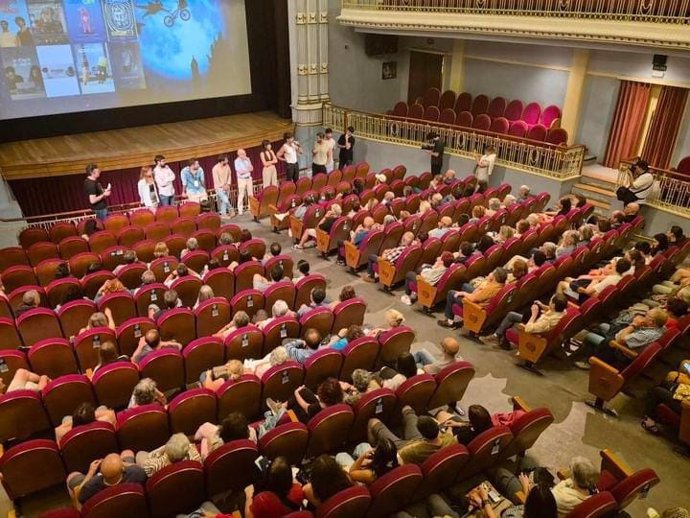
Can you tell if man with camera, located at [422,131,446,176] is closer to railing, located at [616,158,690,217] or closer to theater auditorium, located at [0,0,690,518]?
theater auditorium, located at [0,0,690,518]

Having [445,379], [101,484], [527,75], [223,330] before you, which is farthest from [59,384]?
[527,75]

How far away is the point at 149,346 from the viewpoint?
197 inches

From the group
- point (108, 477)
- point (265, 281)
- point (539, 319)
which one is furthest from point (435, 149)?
point (108, 477)

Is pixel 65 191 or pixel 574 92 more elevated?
pixel 574 92

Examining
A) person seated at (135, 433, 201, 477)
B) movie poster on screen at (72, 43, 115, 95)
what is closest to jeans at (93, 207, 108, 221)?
movie poster on screen at (72, 43, 115, 95)

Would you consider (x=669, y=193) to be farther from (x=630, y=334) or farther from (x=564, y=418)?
(x=564, y=418)

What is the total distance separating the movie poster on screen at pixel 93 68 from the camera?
11.0 meters

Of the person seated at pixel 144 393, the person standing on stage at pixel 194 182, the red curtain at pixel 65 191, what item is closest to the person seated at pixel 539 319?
the person seated at pixel 144 393

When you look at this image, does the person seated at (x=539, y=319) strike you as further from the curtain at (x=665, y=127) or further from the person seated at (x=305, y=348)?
the curtain at (x=665, y=127)

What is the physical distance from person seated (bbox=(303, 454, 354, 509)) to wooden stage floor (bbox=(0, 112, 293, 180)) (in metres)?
8.66

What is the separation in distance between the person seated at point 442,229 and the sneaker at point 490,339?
1674 millimetres

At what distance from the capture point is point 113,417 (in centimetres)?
417

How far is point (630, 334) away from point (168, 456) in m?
4.38

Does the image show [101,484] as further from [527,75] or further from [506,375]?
[527,75]
